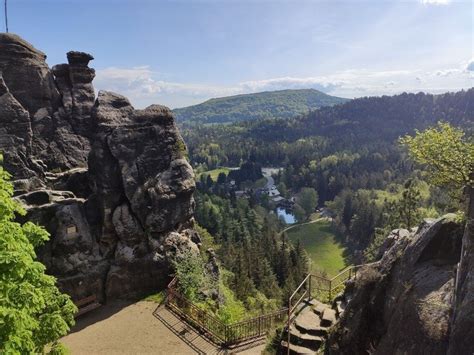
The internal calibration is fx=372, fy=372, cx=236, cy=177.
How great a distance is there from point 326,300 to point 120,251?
1415cm

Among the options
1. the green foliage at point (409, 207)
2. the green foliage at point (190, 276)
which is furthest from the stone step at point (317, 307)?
the green foliage at point (409, 207)

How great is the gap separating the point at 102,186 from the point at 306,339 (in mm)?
16687

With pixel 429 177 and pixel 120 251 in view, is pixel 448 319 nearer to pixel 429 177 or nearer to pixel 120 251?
pixel 429 177

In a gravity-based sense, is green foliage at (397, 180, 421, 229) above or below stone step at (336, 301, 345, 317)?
below

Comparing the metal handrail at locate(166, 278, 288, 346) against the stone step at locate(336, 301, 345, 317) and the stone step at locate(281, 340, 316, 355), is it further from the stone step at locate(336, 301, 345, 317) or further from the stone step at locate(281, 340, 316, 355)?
the stone step at locate(281, 340, 316, 355)

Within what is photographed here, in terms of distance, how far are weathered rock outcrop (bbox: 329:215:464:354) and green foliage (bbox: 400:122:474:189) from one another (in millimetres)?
1601

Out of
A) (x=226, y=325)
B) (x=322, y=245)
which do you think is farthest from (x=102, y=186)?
(x=322, y=245)

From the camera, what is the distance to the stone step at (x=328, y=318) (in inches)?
744

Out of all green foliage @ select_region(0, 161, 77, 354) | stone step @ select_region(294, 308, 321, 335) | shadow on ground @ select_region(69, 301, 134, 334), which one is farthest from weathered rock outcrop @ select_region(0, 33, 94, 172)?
stone step @ select_region(294, 308, 321, 335)

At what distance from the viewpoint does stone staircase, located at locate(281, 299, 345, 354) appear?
57.9 ft

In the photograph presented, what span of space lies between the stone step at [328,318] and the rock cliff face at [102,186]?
10952 mm

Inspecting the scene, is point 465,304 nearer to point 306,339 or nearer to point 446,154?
point 446,154

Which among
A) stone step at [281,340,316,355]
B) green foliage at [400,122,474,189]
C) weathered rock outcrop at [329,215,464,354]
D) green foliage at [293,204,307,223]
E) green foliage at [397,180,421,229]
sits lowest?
green foliage at [293,204,307,223]

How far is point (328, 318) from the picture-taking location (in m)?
19.1
